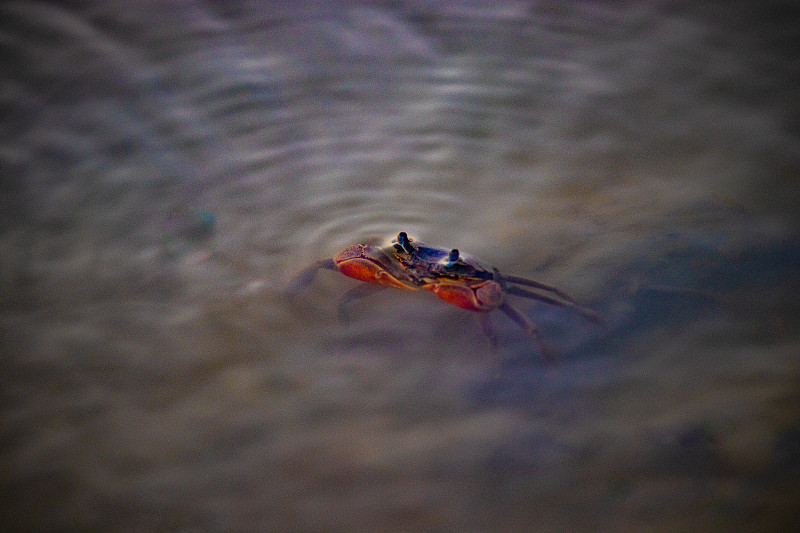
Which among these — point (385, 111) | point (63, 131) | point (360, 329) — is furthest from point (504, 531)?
point (63, 131)

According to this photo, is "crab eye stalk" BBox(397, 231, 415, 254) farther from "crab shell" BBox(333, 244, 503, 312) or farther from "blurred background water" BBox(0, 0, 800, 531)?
"blurred background water" BBox(0, 0, 800, 531)

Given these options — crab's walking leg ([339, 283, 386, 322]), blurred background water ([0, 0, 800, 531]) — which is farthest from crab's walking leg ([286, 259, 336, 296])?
crab's walking leg ([339, 283, 386, 322])

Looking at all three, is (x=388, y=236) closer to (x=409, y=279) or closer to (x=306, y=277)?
(x=409, y=279)

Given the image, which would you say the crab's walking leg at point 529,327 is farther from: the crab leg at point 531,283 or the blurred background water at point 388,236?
the crab leg at point 531,283

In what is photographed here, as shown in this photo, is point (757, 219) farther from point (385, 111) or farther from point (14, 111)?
point (14, 111)

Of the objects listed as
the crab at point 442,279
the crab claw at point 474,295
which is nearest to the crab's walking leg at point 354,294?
the crab at point 442,279

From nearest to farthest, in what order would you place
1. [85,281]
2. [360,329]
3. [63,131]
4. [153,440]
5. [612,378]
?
1. [153,440]
2. [612,378]
3. [360,329]
4. [85,281]
5. [63,131]

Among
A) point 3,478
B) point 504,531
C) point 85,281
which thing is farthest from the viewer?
point 85,281
